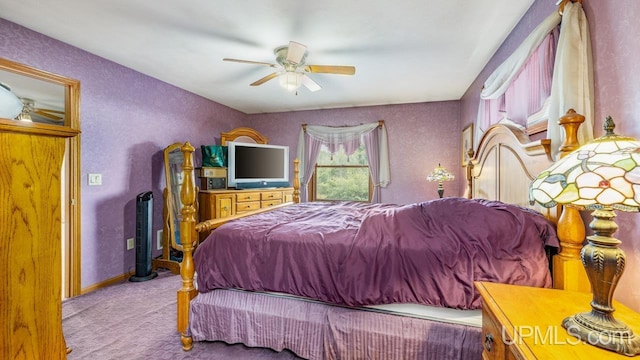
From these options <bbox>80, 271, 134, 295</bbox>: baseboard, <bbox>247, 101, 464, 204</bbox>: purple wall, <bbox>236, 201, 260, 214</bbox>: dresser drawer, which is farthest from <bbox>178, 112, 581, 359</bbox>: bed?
<bbox>247, 101, 464, 204</bbox>: purple wall

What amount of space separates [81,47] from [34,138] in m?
2.54

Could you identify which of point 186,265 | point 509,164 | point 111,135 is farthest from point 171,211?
point 509,164

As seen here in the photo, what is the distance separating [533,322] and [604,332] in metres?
0.16

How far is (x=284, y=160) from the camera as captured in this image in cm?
482

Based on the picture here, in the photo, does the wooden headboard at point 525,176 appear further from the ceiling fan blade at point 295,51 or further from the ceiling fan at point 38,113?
the ceiling fan at point 38,113

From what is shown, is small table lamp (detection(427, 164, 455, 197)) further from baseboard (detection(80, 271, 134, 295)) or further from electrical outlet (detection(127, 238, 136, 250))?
baseboard (detection(80, 271, 134, 295))

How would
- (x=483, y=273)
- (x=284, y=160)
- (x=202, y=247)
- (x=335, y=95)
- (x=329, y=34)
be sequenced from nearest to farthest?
1. (x=483, y=273)
2. (x=202, y=247)
3. (x=329, y=34)
4. (x=335, y=95)
5. (x=284, y=160)

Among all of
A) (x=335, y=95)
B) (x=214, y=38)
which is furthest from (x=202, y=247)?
(x=335, y=95)

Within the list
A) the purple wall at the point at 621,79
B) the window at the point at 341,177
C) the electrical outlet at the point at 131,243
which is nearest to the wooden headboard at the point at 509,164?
the purple wall at the point at 621,79

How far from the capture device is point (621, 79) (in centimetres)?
115

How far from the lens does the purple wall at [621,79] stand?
1.08 meters

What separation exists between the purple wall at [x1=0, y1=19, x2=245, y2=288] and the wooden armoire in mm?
2276

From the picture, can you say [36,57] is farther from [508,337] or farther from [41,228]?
[508,337]

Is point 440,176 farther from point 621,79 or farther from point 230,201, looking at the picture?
point 230,201
